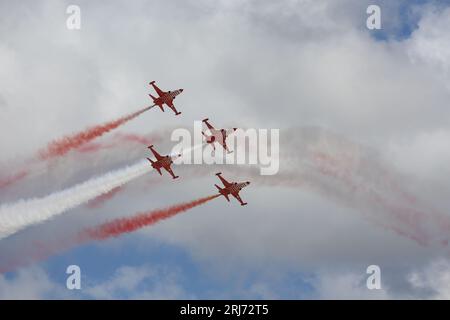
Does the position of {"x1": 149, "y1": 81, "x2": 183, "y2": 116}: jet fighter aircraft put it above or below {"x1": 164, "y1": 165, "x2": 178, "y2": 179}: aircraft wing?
above

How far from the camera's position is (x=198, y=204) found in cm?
16500

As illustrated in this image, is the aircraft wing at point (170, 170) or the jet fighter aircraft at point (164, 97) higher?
the jet fighter aircraft at point (164, 97)

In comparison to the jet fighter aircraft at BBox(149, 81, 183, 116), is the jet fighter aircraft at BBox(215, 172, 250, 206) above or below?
below

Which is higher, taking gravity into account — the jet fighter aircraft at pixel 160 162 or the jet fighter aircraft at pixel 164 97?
the jet fighter aircraft at pixel 164 97

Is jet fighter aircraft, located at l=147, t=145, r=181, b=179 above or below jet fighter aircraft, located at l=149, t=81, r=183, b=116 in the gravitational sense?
below

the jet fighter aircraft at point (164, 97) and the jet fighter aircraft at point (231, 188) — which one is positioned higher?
the jet fighter aircraft at point (164, 97)
